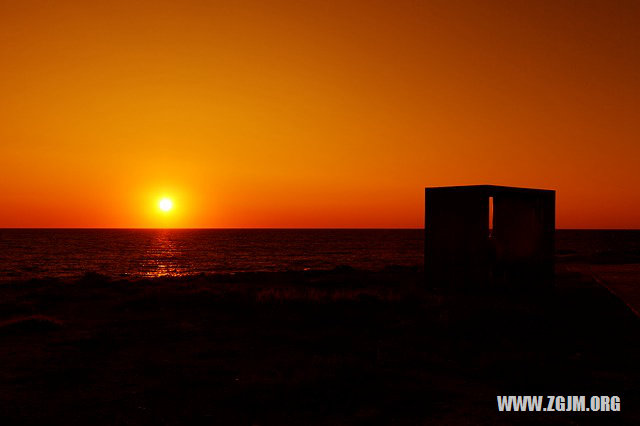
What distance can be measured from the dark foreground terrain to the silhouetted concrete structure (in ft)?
3.33

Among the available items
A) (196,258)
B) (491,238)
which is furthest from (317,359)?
(196,258)

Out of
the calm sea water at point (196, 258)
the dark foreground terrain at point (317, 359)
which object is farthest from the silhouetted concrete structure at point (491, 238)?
the calm sea water at point (196, 258)

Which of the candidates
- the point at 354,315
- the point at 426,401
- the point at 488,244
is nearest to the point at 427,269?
the point at 488,244

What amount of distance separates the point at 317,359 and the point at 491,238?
403 inches

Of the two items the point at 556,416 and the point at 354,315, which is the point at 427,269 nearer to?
the point at 354,315

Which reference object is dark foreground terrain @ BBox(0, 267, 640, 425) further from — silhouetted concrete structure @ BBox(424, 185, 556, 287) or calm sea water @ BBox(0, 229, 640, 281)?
calm sea water @ BBox(0, 229, 640, 281)

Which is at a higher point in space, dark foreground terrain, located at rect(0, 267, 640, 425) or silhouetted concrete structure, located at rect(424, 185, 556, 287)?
silhouetted concrete structure, located at rect(424, 185, 556, 287)

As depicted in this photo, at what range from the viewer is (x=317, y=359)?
921 centimetres

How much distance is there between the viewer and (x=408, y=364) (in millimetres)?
9094

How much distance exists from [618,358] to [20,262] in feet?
218

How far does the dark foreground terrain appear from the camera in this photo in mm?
6867

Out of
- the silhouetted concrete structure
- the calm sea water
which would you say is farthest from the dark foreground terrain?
the calm sea water

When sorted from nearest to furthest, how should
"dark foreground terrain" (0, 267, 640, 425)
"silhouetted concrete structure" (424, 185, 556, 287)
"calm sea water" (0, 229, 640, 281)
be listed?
"dark foreground terrain" (0, 267, 640, 425), "silhouetted concrete structure" (424, 185, 556, 287), "calm sea water" (0, 229, 640, 281)

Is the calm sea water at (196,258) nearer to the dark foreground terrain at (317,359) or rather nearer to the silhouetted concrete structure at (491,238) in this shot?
the silhouetted concrete structure at (491,238)
